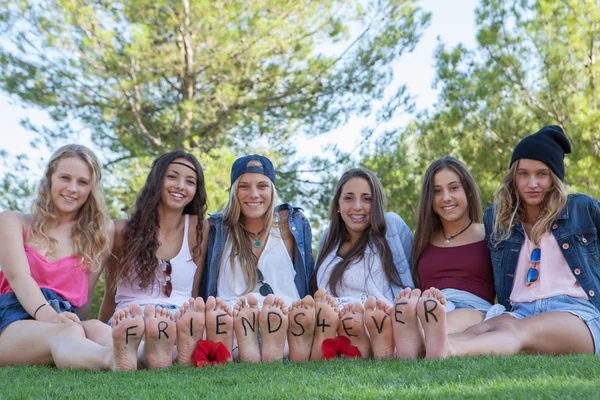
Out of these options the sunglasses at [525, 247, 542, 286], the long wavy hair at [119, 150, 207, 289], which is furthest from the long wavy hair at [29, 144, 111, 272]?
the sunglasses at [525, 247, 542, 286]

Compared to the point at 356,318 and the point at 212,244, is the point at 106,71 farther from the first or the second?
the point at 356,318

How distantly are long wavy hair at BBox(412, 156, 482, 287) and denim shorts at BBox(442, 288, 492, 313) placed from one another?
0.33 meters

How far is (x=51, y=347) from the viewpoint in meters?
3.54

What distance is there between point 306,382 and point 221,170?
19.3 ft

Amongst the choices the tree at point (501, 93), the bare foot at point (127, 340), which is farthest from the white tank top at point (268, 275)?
the tree at point (501, 93)

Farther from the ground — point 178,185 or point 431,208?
point 178,185

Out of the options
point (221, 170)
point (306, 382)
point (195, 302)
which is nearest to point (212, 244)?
point (195, 302)

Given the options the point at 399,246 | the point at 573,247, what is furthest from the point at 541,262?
the point at 399,246

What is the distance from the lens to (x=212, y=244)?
184 inches

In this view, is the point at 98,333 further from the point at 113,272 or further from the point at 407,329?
the point at 407,329

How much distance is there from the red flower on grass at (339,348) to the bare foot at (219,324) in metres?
0.48

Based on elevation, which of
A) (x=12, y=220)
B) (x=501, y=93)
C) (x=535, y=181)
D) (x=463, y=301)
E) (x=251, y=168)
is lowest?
(x=463, y=301)

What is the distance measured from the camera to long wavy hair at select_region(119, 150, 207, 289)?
4324 mm

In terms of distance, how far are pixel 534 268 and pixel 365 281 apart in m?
1.02
